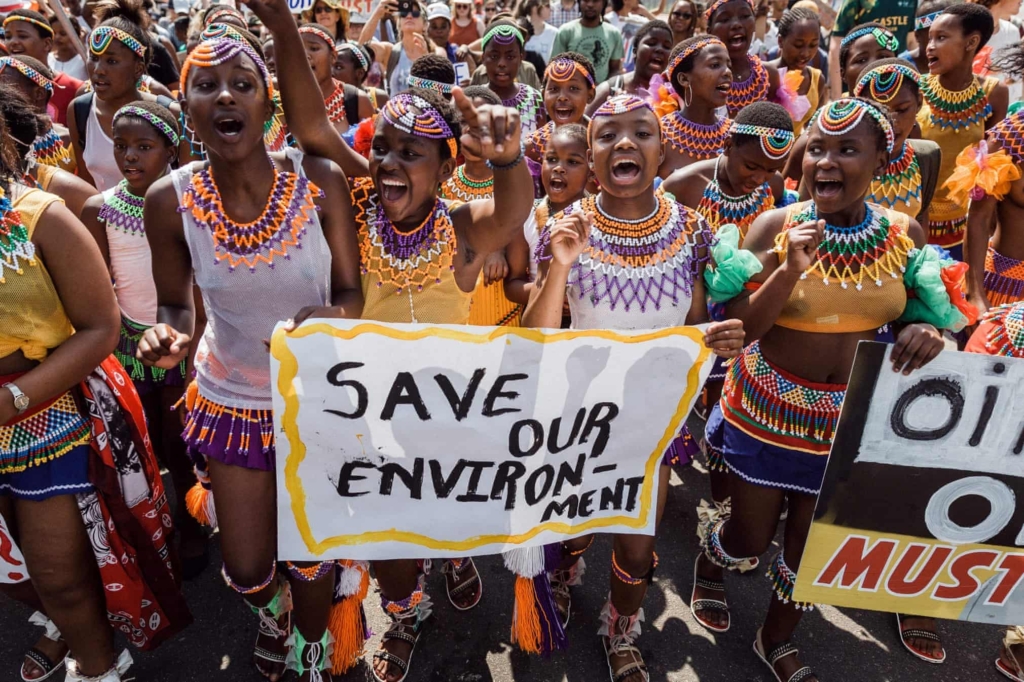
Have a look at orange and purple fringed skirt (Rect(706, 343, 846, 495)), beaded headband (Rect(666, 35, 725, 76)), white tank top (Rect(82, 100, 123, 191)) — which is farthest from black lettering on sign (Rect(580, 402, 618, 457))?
white tank top (Rect(82, 100, 123, 191))

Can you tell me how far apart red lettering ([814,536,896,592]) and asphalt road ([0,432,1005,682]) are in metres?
0.52

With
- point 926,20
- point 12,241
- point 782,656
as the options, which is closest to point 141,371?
point 12,241

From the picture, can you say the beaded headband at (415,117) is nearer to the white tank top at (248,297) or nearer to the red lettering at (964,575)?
the white tank top at (248,297)

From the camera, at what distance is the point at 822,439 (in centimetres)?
265

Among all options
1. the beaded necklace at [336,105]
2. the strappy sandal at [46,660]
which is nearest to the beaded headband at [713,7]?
the beaded necklace at [336,105]

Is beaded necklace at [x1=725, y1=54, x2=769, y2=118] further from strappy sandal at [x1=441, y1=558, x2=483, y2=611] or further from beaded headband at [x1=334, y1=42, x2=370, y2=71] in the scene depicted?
strappy sandal at [x1=441, y1=558, x2=483, y2=611]

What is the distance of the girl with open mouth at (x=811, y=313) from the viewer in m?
2.46

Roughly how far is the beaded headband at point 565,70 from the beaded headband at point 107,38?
2.47 metres

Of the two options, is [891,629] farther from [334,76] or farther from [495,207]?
[334,76]

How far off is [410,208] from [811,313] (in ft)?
4.71

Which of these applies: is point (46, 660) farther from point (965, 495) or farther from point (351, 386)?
point (965, 495)

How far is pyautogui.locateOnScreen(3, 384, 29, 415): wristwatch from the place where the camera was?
214 centimetres

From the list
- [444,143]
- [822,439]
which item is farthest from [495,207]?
[822,439]

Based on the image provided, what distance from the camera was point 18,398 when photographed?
7.04 feet
